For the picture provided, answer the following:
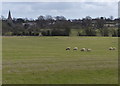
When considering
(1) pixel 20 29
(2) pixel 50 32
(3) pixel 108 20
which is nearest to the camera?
(2) pixel 50 32

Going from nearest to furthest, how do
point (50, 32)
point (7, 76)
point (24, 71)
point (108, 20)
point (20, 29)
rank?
point (7, 76) < point (24, 71) < point (50, 32) < point (20, 29) < point (108, 20)

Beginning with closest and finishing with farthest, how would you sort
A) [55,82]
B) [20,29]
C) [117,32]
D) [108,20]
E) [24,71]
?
[55,82] → [24,71] → [117,32] → [20,29] → [108,20]

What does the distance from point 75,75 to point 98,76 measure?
4.57ft

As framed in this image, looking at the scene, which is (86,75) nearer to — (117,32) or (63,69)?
(63,69)

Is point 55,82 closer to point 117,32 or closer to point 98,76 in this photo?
point 98,76

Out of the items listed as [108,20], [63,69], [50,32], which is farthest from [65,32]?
[63,69]

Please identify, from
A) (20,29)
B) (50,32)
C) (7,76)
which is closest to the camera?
(7,76)

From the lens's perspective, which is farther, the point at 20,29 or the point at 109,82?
the point at 20,29

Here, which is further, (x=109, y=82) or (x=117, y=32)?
(x=117, y=32)

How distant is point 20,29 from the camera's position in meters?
141

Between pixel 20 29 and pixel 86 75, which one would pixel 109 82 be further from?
pixel 20 29

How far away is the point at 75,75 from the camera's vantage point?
17125mm

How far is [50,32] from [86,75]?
111802 mm

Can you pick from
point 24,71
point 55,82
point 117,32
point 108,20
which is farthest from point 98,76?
point 108,20
